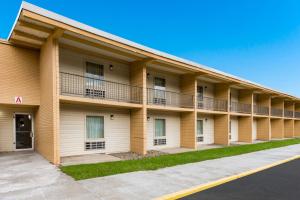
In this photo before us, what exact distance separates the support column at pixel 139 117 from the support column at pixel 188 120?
14.8ft

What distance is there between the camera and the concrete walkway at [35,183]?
5355mm

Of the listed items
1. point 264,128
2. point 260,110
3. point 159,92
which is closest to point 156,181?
point 159,92

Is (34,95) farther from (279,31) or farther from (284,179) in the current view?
(279,31)

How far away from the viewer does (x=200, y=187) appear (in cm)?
629

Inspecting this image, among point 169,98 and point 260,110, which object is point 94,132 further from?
point 260,110

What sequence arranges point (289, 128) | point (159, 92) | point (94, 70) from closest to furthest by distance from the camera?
point (94, 70), point (159, 92), point (289, 128)

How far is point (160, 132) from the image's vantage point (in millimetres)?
15438

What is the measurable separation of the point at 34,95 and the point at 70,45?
3316 mm

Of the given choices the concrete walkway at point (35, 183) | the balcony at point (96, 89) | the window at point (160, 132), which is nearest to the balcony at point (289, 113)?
the window at point (160, 132)

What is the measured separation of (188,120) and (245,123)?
8996mm

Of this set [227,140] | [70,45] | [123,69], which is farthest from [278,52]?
[70,45]

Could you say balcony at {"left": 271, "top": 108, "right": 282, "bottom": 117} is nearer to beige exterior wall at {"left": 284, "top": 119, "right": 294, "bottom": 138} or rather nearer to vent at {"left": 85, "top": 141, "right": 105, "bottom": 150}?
beige exterior wall at {"left": 284, "top": 119, "right": 294, "bottom": 138}

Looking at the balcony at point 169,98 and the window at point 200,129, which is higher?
the balcony at point 169,98

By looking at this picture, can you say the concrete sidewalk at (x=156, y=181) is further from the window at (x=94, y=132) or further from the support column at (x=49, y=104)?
the window at (x=94, y=132)
